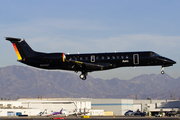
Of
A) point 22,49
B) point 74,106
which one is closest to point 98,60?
point 22,49

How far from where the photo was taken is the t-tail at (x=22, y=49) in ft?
200

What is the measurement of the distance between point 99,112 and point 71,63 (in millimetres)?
69188

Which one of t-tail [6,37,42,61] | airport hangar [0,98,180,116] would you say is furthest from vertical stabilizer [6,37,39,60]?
airport hangar [0,98,180,116]

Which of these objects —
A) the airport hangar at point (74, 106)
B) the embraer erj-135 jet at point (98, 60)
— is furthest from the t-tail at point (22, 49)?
the airport hangar at point (74, 106)

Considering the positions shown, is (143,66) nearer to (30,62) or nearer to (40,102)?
(30,62)

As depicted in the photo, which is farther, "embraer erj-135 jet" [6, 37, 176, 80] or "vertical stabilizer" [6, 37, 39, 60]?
"vertical stabilizer" [6, 37, 39, 60]

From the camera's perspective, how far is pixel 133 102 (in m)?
166

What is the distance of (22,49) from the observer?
6141 centimetres

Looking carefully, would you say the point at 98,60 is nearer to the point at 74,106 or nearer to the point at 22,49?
the point at 22,49

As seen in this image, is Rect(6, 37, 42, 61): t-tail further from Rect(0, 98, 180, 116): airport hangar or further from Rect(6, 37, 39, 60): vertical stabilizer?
Rect(0, 98, 180, 116): airport hangar

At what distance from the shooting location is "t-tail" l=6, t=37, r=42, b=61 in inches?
2404

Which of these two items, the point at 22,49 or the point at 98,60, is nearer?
the point at 98,60

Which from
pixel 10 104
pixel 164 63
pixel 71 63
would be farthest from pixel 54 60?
pixel 10 104

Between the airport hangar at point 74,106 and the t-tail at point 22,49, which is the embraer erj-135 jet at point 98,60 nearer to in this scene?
the t-tail at point 22,49
